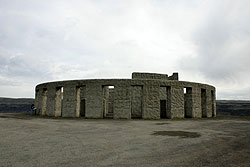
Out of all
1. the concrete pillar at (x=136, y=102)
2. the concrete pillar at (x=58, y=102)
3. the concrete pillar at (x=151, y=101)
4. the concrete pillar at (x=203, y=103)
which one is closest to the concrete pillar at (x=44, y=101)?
the concrete pillar at (x=58, y=102)

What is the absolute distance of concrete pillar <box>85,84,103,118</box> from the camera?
637 inches

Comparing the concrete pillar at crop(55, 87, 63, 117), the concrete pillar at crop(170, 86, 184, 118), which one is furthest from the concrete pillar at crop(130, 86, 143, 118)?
the concrete pillar at crop(55, 87, 63, 117)

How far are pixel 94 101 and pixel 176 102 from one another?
313 inches

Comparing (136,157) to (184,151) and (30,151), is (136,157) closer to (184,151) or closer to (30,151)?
(184,151)

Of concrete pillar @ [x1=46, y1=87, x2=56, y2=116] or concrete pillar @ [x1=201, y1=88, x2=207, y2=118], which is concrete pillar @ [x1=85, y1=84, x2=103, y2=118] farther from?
concrete pillar @ [x1=201, y1=88, x2=207, y2=118]

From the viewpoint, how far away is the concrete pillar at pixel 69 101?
17.3 metres

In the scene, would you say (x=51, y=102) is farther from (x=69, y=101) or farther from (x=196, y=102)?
(x=196, y=102)

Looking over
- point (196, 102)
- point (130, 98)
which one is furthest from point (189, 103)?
point (130, 98)

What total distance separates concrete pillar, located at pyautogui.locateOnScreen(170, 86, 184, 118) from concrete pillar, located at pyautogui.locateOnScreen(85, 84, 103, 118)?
6812mm

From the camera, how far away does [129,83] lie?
16.0 metres

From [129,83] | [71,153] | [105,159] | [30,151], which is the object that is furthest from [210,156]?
[129,83]

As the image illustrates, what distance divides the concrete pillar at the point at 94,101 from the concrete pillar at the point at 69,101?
68.3 inches

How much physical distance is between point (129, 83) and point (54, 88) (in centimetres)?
866

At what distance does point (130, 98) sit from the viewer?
15.8 meters
